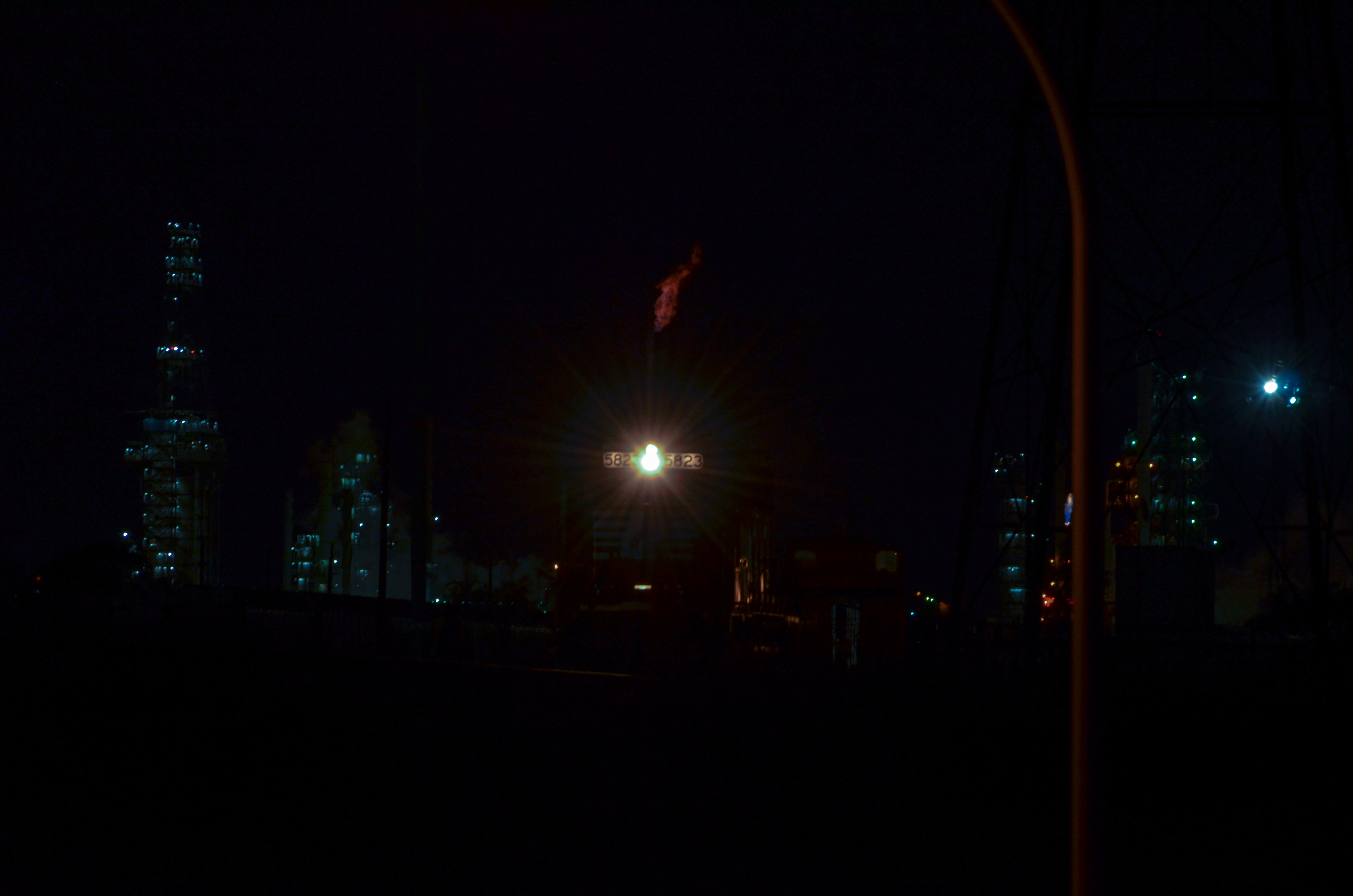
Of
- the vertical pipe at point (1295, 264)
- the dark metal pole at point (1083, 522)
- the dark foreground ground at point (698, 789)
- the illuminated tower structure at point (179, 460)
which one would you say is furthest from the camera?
the illuminated tower structure at point (179, 460)

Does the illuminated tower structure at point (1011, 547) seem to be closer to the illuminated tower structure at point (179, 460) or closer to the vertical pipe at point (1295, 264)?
the vertical pipe at point (1295, 264)

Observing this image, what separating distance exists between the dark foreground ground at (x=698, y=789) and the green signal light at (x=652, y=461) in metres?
9.97

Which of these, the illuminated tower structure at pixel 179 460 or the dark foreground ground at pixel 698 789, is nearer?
the dark foreground ground at pixel 698 789

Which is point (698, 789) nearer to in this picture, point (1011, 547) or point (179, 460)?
point (1011, 547)

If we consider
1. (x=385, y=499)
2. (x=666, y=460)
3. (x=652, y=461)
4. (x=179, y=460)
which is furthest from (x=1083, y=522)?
(x=179, y=460)

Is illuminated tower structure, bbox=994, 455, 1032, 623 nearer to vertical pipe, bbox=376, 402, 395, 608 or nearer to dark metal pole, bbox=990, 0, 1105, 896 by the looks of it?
vertical pipe, bbox=376, 402, 395, 608

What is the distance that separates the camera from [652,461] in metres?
23.0

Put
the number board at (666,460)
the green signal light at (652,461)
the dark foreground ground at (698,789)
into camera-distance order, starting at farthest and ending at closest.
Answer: the number board at (666,460) < the green signal light at (652,461) < the dark foreground ground at (698,789)

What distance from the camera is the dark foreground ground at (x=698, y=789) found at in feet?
29.8

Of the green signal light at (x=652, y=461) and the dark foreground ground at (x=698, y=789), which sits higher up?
the green signal light at (x=652, y=461)

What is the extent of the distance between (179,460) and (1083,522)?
6461 centimetres

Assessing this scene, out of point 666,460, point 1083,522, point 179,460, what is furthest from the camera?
point 179,460

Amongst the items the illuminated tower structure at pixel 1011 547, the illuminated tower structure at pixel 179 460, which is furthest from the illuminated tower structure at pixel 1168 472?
the illuminated tower structure at pixel 179 460

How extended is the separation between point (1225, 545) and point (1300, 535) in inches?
189
